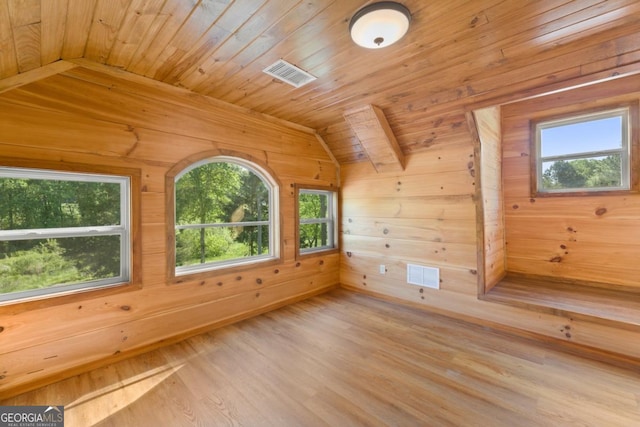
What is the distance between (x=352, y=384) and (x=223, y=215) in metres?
2.07

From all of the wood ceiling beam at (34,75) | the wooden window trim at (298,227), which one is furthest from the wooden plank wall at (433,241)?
the wood ceiling beam at (34,75)

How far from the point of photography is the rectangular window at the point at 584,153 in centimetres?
265

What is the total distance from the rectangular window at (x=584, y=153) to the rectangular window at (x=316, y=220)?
8.58 feet

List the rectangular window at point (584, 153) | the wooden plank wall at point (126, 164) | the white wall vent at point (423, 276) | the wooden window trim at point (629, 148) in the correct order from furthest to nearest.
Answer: the white wall vent at point (423, 276) < the rectangular window at point (584, 153) < the wooden window trim at point (629, 148) < the wooden plank wall at point (126, 164)

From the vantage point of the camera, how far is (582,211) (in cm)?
281

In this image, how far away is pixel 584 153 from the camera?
9.27ft

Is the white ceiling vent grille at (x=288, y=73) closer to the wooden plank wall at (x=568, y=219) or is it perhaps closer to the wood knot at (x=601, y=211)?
the wooden plank wall at (x=568, y=219)

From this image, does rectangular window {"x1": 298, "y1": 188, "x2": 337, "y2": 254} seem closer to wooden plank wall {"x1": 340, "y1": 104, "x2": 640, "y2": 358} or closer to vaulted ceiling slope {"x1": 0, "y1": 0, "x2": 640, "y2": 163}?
wooden plank wall {"x1": 340, "y1": 104, "x2": 640, "y2": 358}

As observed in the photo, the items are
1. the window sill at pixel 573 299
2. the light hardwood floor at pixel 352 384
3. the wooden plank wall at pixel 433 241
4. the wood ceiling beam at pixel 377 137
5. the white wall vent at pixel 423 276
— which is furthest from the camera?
the white wall vent at pixel 423 276

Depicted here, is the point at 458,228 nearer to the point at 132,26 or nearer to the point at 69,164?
the point at 132,26

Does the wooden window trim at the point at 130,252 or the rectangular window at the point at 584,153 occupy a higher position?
the rectangular window at the point at 584,153

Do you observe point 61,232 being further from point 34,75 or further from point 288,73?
point 288,73

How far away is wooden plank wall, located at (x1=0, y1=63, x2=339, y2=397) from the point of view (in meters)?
1.78

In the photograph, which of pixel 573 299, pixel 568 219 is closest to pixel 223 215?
pixel 573 299
